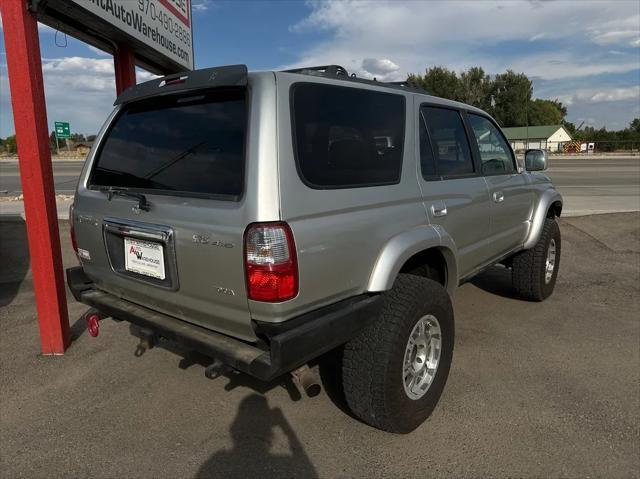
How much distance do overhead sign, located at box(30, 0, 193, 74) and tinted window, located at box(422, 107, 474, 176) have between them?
9.08 ft

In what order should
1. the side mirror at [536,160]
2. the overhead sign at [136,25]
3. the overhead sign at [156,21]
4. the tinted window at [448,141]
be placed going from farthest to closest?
the side mirror at [536,160]
the overhead sign at [156,21]
the overhead sign at [136,25]
the tinted window at [448,141]

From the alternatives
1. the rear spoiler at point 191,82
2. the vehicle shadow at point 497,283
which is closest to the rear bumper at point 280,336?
the rear spoiler at point 191,82

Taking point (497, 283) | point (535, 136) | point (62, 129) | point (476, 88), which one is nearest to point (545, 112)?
point (535, 136)

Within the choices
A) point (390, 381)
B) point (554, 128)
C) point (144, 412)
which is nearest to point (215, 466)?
point (144, 412)

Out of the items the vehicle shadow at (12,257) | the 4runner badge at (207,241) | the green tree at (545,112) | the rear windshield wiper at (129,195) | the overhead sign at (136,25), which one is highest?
the green tree at (545,112)

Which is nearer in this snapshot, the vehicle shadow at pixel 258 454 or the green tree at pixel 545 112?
the vehicle shadow at pixel 258 454

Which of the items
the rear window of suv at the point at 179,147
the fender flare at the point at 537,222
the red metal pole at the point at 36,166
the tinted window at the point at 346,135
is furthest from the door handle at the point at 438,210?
the red metal pole at the point at 36,166

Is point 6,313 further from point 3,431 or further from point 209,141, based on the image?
point 209,141

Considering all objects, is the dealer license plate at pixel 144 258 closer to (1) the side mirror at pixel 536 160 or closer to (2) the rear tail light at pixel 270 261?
(2) the rear tail light at pixel 270 261

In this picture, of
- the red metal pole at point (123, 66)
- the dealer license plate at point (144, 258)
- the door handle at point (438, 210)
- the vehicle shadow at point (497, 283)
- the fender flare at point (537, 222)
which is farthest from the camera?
the vehicle shadow at point (497, 283)

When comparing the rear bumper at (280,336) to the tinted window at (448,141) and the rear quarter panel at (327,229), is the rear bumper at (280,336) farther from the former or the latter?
the tinted window at (448,141)

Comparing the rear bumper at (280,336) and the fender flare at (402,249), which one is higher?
the fender flare at (402,249)

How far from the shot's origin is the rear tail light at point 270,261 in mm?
2043

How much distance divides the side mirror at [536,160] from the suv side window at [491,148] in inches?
8.7
